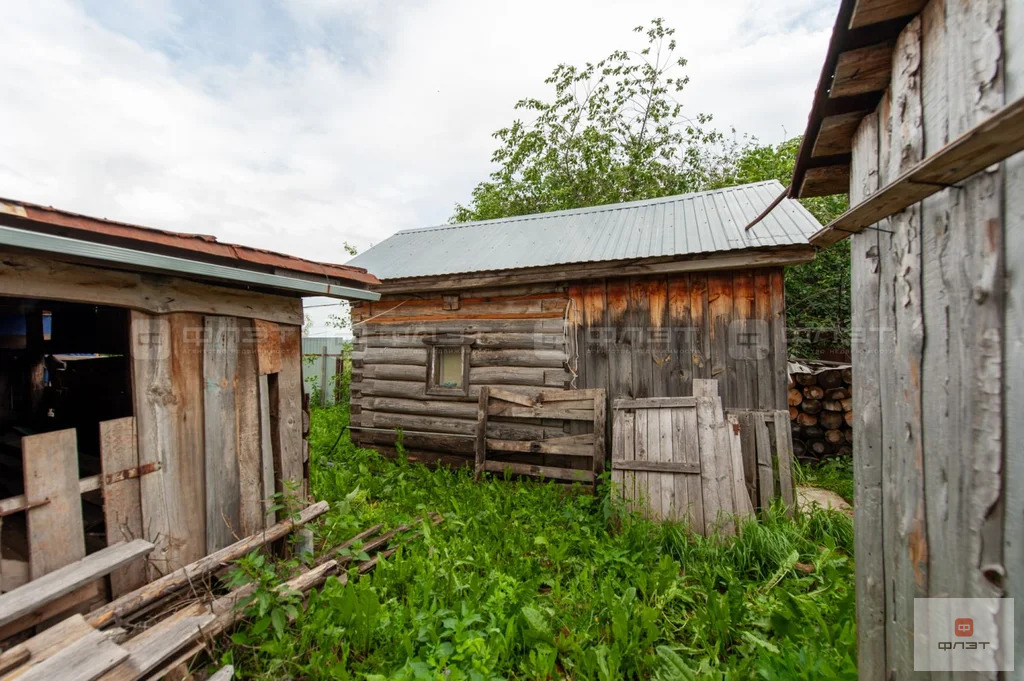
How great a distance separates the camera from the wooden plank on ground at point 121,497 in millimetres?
2664

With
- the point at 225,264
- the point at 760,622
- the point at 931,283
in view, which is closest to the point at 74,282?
the point at 225,264

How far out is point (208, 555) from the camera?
3113 millimetres

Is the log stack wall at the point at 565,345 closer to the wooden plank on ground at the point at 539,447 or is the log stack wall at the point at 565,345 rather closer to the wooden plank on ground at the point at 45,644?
the wooden plank on ground at the point at 539,447

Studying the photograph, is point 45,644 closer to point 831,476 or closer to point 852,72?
point 852,72

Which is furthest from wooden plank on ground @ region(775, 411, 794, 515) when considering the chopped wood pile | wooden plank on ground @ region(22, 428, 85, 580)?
wooden plank on ground @ region(22, 428, 85, 580)

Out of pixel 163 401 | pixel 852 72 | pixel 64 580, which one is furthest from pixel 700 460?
pixel 64 580

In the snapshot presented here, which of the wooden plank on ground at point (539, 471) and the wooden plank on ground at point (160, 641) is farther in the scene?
the wooden plank on ground at point (539, 471)

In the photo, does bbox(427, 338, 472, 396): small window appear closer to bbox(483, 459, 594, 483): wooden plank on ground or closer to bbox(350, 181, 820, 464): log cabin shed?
bbox(350, 181, 820, 464): log cabin shed

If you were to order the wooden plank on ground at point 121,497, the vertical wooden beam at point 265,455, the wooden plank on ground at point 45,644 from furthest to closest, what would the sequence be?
the vertical wooden beam at point 265,455
the wooden plank on ground at point 121,497
the wooden plank on ground at point 45,644

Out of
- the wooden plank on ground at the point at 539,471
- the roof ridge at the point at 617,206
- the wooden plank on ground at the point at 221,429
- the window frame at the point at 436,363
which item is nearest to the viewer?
the wooden plank on ground at the point at 221,429

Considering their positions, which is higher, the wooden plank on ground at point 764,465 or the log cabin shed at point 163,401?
the log cabin shed at point 163,401

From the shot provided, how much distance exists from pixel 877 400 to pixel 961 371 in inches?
23.4

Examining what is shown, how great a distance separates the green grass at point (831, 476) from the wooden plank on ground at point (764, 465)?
95 centimetres

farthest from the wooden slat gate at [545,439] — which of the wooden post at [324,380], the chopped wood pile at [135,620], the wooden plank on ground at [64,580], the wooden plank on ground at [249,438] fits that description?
the wooden post at [324,380]
